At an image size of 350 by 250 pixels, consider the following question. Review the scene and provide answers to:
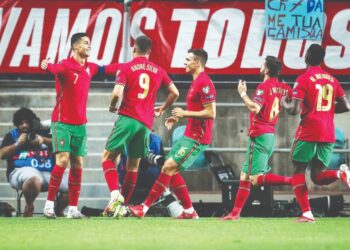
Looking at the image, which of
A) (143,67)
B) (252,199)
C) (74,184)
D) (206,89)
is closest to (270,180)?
(206,89)

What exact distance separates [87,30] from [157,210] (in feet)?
9.32

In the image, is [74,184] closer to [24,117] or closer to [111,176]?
[111,176]

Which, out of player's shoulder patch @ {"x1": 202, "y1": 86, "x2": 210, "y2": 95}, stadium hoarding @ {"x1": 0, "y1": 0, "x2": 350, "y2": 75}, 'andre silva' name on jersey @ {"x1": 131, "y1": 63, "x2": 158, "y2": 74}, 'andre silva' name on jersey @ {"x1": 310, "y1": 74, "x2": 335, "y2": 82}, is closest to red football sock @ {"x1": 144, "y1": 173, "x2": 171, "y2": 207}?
player's shoulder patch @ {"x1": 202, "y1": 86, "x2": 210, "y2": 95}

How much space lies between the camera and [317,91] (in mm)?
10695

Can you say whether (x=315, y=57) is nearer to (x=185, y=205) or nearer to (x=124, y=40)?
(x=185, y=205)

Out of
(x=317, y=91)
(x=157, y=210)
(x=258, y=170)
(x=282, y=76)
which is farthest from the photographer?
(x=282, y=76)

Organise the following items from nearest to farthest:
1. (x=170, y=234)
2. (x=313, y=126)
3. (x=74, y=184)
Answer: (x=170, y=234), (x=313, y=126), (x=74, y=184)

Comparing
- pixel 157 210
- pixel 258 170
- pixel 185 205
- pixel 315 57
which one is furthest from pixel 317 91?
pixel 157 210

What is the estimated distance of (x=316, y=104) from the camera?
10758mm

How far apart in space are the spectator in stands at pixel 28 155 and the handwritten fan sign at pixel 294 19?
3.92 metres

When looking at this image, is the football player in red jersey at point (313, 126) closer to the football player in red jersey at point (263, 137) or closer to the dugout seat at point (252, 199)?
the football player in red jersey at point (263, 137)

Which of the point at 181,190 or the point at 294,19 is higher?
the point at 294,19

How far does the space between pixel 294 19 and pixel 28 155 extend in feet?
15.0

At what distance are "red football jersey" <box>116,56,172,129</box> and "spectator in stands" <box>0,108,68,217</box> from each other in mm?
2012
